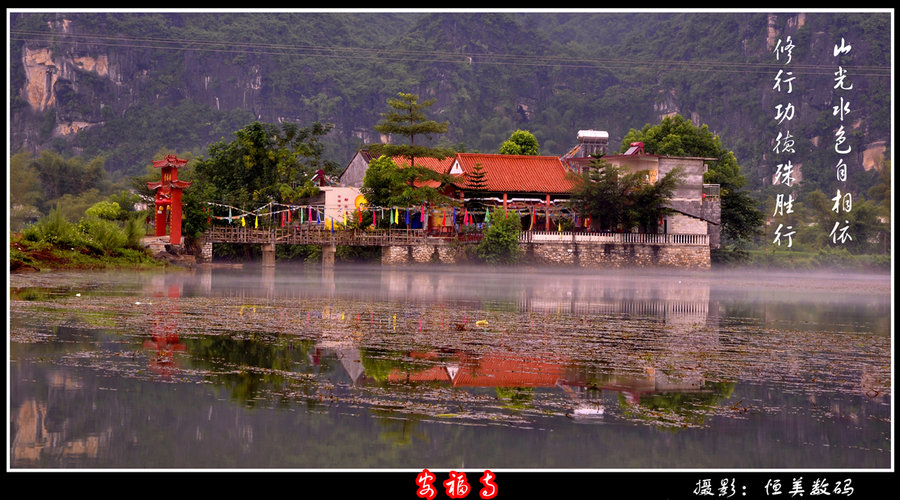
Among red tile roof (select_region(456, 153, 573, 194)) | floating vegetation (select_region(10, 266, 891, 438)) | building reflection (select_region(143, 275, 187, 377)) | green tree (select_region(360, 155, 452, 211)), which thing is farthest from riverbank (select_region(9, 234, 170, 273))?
red tile roof (select_region(456, 153, 573, 194))

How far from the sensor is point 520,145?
6712 centimetres

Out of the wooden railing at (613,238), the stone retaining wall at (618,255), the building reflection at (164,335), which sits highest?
the wooden railing at (613,238)

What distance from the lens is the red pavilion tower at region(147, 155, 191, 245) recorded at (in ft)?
128

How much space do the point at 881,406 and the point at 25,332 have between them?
9.60m

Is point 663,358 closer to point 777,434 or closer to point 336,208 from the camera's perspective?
point 777,434

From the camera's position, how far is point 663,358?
12102mm

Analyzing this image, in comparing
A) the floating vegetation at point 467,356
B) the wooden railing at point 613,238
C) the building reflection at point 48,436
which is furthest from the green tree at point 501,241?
the building reflection at point 48,436

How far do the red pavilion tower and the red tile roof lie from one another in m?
15.9

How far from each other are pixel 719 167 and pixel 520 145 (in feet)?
44.6

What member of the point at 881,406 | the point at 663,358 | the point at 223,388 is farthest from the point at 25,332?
the point at 881,406

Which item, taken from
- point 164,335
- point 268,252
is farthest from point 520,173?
point 164,335

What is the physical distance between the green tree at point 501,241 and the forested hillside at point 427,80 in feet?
288

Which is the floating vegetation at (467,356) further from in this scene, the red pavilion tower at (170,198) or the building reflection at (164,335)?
the red pavilion tower at (170,198)

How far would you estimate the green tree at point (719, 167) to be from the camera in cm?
5778
